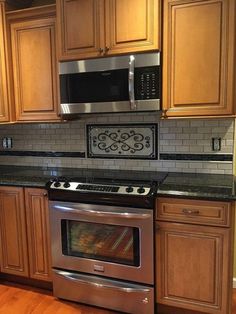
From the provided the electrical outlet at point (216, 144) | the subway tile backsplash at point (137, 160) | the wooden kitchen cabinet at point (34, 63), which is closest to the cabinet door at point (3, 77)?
the wooden kitchen cabinet at point (34, 63)

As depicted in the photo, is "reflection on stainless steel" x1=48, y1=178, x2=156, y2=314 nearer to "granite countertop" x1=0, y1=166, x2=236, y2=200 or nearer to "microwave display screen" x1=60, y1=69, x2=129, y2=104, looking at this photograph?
"granite countertop" x1=0, y1=166, x2=236, y2=200

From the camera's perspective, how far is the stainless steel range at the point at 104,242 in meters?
1.96

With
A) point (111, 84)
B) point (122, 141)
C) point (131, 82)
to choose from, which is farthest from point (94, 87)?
point (122, 141)

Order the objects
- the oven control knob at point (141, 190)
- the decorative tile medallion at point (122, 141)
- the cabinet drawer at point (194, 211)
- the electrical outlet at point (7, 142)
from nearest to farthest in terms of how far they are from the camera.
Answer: the cabinet drawer at point (194, 211)
the oven control knob at point (141, 190)
the decorative tile medallion at point (122, 141)
the electrical outlet at point (7, 142)

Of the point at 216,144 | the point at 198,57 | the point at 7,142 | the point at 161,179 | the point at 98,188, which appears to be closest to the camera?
the point at 198,57

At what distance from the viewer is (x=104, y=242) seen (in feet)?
6.97

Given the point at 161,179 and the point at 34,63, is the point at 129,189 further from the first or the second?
the point at 34,63

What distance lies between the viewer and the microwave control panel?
2.00 meters

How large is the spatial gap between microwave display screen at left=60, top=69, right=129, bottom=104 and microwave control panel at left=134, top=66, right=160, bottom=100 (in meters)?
0.09

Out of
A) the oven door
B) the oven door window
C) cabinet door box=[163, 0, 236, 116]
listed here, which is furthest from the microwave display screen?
the oven door window

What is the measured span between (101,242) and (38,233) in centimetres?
56

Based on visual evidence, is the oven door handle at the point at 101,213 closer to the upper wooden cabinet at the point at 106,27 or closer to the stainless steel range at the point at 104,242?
the stainless steel range at the point at 104,242

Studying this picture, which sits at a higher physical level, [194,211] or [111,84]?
[111,84]

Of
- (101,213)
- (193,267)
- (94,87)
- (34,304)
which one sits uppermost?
(94,87)
